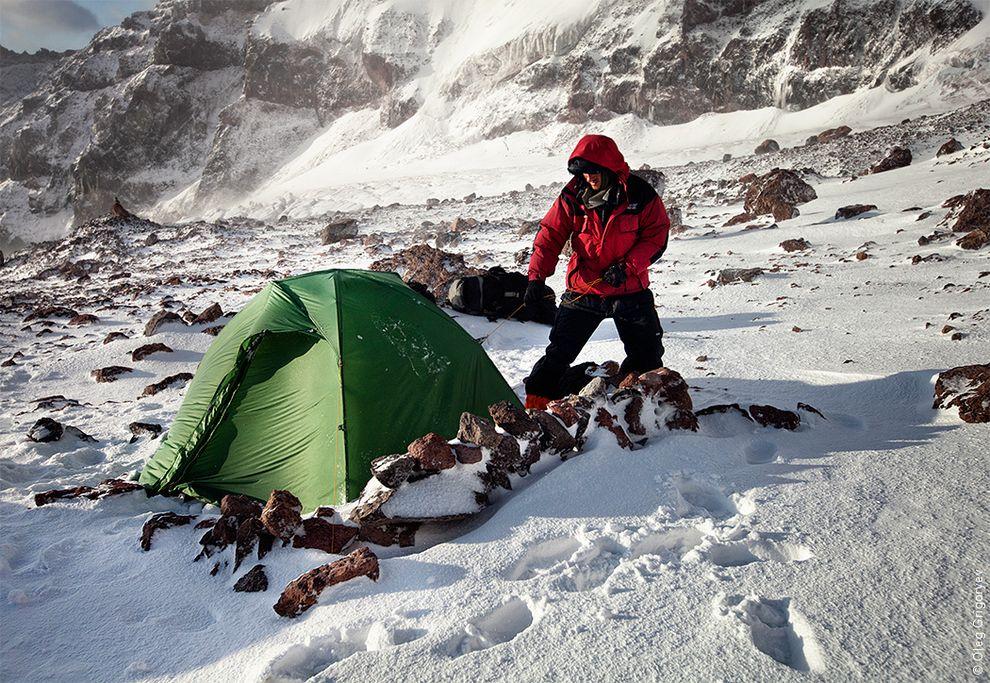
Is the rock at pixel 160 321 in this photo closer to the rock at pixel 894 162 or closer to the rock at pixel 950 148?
the rock at pixel 894 162

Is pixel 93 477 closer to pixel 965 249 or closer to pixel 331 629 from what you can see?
pixel 331 629

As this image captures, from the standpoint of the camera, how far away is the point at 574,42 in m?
36.5

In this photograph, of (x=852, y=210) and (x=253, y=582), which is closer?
(x=253, y=582)

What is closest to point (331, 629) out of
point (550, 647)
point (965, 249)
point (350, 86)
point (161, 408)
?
point (550, 647)

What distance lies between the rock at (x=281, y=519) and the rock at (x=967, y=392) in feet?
10.3

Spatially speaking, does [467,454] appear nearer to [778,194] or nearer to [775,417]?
[775,417]

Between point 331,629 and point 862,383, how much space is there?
3.35 m

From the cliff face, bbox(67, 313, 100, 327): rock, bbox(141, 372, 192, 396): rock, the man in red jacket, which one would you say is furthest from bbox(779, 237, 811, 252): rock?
the cliff face

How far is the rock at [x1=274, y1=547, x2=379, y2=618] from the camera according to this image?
6.08 feet

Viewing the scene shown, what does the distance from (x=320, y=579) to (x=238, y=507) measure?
2.87ft

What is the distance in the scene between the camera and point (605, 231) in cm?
350

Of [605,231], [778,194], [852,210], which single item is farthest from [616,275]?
[778,194]

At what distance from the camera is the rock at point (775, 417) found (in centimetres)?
285

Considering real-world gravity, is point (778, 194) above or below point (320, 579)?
above
